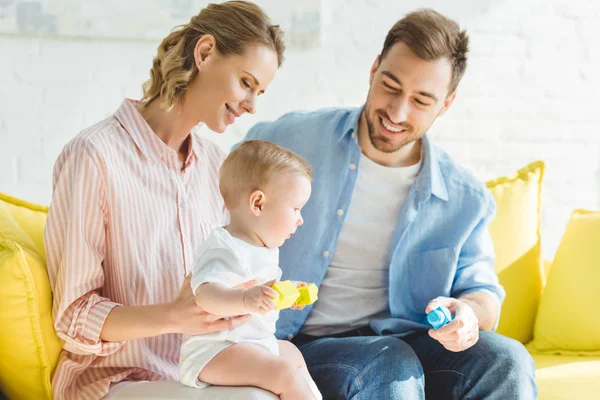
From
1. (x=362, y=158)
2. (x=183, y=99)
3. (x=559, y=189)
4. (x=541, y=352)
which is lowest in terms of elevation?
(x=541, y=352)

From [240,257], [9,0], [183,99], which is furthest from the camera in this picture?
[9,0]

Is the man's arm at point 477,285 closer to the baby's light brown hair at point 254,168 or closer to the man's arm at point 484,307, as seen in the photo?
the man's arm at point 484,307

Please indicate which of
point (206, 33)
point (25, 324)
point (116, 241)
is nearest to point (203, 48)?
point (206, 33)

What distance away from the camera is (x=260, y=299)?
4.53 ft

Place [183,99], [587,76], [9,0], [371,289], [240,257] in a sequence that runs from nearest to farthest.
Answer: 1. [240,257]
2. [183,99]
3. [371,289]
4. [9,0]
5. [587,76]

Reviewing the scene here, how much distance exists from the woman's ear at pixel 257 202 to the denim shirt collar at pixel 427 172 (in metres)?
0.66

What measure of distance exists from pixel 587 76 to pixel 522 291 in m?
0.97

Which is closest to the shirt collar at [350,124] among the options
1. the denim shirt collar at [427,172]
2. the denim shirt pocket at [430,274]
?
the denim shirt collar at [427,172]

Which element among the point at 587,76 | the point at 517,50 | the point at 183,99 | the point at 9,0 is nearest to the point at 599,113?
the point at 587,76

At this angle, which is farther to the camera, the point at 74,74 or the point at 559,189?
the point at 559,189

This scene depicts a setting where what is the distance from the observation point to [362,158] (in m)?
2.19

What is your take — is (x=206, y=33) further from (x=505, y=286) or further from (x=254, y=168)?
(x=505, y=286)

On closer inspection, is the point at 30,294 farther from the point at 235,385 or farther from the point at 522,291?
the point at 522,291

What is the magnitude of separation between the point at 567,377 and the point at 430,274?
496 millimetres
